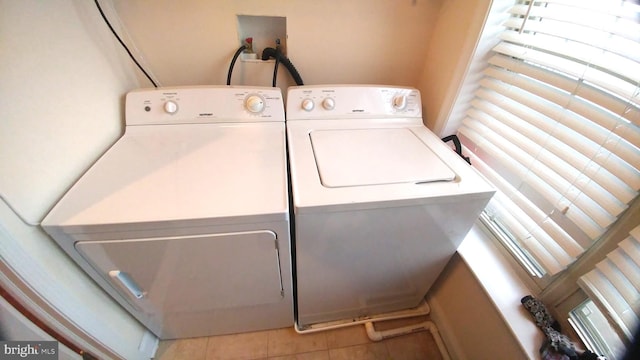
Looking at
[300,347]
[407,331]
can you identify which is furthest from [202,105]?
[407,331]

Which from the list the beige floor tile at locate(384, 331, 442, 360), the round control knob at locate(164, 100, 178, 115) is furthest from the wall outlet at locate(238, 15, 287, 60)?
the beige floor tile at locate(384, 331, 442, 360)

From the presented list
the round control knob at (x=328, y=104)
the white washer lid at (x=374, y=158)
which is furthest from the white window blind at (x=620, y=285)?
the round control knob at (x=328, y=104)

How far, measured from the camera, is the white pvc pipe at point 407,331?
4.23 ft

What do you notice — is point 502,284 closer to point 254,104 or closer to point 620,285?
point 620,285

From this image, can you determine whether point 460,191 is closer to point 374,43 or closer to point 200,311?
point 374,43

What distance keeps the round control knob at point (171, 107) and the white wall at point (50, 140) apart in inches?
8.7

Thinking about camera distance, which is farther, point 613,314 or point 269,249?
point 269,249

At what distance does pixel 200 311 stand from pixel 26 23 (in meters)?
1.21

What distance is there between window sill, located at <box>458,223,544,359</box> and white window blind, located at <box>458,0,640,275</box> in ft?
0.37

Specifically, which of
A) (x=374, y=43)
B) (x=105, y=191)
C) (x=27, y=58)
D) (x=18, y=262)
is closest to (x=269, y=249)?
(x=105, y=191)

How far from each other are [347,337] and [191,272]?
0.96 m

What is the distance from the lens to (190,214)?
0.69 metres

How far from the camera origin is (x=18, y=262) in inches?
24.8

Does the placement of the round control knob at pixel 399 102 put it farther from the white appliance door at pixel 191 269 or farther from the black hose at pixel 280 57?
the white appliance door at pixel 191 269
